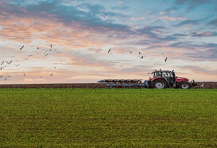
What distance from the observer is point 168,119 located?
40.5 ft

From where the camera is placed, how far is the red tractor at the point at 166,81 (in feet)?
116

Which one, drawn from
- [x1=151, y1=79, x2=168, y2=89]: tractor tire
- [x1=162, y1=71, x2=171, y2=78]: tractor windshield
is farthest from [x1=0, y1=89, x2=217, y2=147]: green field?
[x1=162, y1=71, x2=171, y2=78]: tractor windshield

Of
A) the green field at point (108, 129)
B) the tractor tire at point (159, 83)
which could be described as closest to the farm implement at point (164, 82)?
the tractor tire at point (159, 83)

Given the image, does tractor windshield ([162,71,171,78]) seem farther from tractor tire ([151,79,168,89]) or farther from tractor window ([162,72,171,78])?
tractor tire ([151,79,168,89])

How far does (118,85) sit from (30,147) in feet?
99.3

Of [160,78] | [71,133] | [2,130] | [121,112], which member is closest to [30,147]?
[71,133]

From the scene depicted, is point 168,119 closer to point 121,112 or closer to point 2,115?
point 121,112

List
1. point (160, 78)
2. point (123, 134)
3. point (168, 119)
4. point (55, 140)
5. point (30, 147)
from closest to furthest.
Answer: point (30, 147) → point (55, 140) → point (123, 134) → point (168, 119) → point (160, 78)

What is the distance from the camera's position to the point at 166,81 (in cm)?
3538

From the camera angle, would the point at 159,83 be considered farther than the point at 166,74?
No

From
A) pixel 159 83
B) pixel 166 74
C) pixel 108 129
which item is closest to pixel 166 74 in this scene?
pixel 166 74

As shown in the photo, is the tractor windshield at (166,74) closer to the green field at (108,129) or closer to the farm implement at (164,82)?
the farm implement at (164,82)

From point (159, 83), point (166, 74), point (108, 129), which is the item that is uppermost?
point (166, 74)

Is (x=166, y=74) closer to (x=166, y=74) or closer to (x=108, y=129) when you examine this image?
(x=166, y=74)
